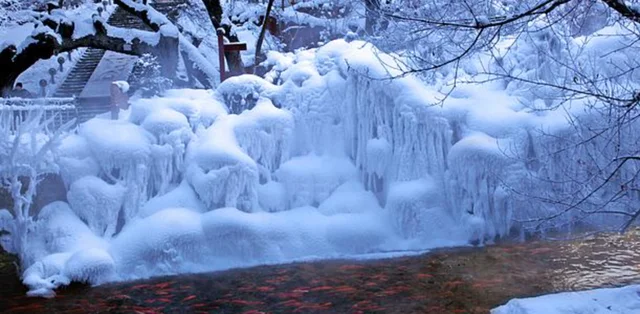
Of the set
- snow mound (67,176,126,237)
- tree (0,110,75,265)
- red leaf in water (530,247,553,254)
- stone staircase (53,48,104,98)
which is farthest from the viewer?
stone staircase (53,48,104,98)

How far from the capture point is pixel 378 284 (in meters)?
7.59

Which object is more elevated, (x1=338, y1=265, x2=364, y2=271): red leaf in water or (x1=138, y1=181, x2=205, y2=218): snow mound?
(x1=138, y1=181, x2=205, y2=218): snow mound

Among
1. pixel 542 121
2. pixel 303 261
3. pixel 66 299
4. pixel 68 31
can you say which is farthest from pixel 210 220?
pixel 68 31

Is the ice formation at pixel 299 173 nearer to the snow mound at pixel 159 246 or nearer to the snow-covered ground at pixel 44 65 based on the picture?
→ the snow mound at pixel 159 246

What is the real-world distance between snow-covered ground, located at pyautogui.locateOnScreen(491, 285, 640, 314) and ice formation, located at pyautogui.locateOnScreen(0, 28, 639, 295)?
3.00 m

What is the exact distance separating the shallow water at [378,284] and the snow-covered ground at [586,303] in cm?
130

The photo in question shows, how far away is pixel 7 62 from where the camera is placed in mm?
13781

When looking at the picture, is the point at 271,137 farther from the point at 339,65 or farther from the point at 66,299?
the point at 66,299

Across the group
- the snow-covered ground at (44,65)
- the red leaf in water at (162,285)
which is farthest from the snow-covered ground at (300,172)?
the snow-covered ground at (44,65)

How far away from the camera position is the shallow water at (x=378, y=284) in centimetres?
696

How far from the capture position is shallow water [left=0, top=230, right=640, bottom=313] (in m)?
6.96

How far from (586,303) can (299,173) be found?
5.17m

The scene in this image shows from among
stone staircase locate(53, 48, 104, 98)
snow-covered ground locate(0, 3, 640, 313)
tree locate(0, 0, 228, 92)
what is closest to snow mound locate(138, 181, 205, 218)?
snow-covered ground locate(0, 3, 640, 313)

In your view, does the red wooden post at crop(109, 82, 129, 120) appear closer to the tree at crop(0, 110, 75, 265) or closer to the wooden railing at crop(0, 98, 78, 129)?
the wooden railing at crop(0, 98, 78, 129)
